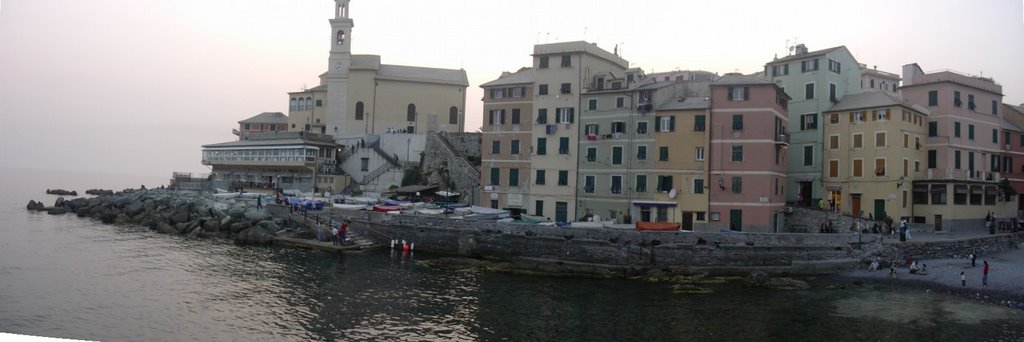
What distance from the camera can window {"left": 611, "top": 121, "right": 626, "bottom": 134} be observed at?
45062mm

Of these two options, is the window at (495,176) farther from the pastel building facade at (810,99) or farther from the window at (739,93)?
the pastel building facade at (810,99)

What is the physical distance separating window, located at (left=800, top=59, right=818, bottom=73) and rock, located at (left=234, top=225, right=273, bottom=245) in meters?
41.0

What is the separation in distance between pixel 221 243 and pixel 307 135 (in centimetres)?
2429

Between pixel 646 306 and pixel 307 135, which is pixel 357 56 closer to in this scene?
pixel 307 135

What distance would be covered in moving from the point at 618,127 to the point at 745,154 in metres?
8.84

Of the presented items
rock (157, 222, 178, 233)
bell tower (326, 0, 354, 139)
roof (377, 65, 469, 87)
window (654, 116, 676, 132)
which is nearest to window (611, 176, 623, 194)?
window (654, 116, 676, 132)

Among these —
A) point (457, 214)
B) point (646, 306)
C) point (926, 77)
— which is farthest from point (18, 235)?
point (926, 77)

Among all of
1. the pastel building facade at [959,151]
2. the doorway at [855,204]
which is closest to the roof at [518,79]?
the doorway at [855,204]

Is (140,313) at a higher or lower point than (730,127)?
lower

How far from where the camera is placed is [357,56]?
71938mm

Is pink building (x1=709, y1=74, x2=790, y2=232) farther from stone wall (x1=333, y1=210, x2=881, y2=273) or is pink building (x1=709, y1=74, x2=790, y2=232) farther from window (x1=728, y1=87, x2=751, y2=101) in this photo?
stone wall (x1=333, y1=210, x2=881, y2=273)

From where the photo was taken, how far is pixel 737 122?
135ft

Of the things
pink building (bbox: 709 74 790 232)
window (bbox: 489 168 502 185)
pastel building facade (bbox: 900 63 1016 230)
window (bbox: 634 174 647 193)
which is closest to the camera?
pink building (bbox: 709 74 790 232)

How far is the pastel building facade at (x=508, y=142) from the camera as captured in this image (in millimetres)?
49250
